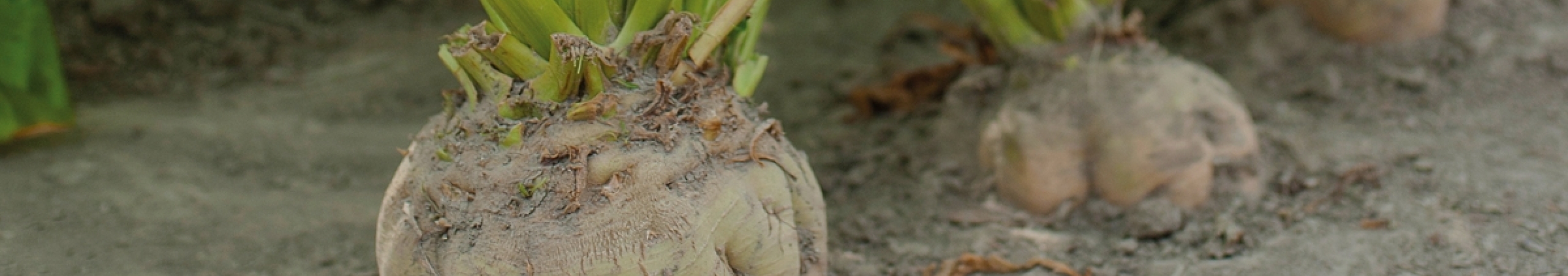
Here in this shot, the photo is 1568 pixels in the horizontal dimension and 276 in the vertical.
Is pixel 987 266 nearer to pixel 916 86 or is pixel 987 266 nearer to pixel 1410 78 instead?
pixel 916 86

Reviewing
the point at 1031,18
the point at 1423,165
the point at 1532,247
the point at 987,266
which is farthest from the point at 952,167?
the point at 1532,247

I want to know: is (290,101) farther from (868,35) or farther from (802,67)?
(868,35)

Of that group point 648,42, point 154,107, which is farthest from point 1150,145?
point 154,107

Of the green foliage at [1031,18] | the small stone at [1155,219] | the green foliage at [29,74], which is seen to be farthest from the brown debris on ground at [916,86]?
the green foliage at [29,74]

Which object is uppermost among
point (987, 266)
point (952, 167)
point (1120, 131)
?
point (1120, 131)

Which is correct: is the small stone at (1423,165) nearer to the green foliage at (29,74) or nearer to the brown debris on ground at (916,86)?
the brown debris on ground at (916,86)
